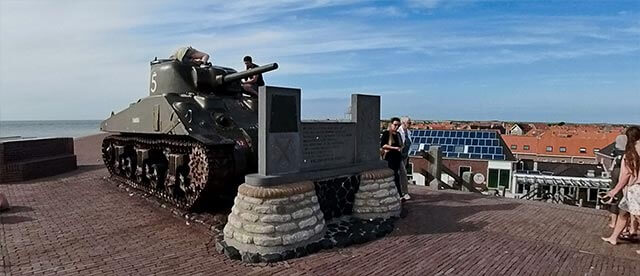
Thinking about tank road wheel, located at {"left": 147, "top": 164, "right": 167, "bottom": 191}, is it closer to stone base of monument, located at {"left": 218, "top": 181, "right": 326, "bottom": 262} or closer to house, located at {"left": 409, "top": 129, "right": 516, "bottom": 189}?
stone base of monument, located at {"left": 218, "top": 181, "right": 326, "bottom": 262}

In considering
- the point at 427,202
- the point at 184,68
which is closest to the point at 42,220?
the point at 184,68

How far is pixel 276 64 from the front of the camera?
8.36 m

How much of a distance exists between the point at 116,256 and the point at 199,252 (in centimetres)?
101

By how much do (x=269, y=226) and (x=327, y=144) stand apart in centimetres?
200

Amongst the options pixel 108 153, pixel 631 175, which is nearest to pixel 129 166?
pixel 108 153

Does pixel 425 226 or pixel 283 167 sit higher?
pixel 283 167

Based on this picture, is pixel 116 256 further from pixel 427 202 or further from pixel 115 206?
pixel 427 202

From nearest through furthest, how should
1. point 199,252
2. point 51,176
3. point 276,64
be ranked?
1. point 199,252
2. point 276,64
3. point 51,176

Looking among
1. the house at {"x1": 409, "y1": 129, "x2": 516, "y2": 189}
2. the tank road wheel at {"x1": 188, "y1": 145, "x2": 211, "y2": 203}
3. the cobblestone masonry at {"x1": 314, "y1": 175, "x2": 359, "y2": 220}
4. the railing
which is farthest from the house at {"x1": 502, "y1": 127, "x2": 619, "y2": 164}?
the tank road wheel at {"x1": 188, "y1": 145, "x2": 211, "y2": 203}

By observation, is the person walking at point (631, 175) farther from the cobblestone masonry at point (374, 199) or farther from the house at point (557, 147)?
the house at point (557, 147)

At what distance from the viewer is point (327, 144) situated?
24.1 feet

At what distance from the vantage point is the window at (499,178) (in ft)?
67.7

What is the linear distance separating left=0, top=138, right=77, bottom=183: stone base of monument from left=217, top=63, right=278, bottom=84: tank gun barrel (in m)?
6.26

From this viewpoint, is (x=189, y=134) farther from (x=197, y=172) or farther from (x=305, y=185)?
(x=305, y=185)
